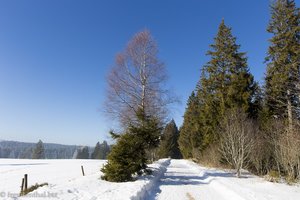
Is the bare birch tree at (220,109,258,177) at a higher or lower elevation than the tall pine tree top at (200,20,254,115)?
lower

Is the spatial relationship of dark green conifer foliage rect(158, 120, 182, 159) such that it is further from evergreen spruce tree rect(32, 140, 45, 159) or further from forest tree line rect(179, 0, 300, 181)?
evergreen spruce tree rect(32, 140, 45, 159)

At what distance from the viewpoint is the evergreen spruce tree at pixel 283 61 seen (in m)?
18.2

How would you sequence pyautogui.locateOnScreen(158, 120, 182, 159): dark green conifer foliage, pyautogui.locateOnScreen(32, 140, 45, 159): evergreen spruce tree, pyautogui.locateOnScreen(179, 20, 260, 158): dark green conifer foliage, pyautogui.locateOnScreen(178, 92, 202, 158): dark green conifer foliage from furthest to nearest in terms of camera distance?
pyautogui.locateOnScreen(32, 140, 45, 159): evergreen spruce tree → pyautogui.locateOnScreen(158, 120, 182, 159): dark green conifer foliage → pyautogui.locateOnScreen(178, 92, 202, 158): dark green conifer foliage → pyautogui.locateOnScreen(179, 20, 260, 158): dark green conifer foliage

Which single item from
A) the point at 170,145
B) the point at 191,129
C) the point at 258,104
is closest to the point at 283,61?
the point at 258,104

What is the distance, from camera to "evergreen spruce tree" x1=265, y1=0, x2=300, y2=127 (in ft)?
59.6

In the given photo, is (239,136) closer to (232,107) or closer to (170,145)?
(232,107)

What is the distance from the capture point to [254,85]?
2161 cm

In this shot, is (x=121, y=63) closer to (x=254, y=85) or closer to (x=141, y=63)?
(x=141, y=63)

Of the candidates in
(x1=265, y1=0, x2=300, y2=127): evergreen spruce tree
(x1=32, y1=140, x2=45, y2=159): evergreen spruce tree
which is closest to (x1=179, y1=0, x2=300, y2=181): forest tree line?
(x1=265, y1=0, x2=300, y2=127): evergreen spruce tree

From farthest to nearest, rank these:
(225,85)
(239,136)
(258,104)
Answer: (225,85), (258,104), (239,136)

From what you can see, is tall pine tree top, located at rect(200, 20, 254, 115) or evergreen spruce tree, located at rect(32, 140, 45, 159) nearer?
tall pine tree top, located at rect(200, 20, 254, 115)

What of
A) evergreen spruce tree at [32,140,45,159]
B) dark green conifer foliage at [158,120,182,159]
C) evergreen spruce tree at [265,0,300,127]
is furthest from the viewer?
evergreen spruce tree at [32,140,45,159]

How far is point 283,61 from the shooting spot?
18750 millimetres

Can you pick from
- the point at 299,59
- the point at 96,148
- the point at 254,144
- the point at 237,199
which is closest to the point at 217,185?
the point at 237,199
